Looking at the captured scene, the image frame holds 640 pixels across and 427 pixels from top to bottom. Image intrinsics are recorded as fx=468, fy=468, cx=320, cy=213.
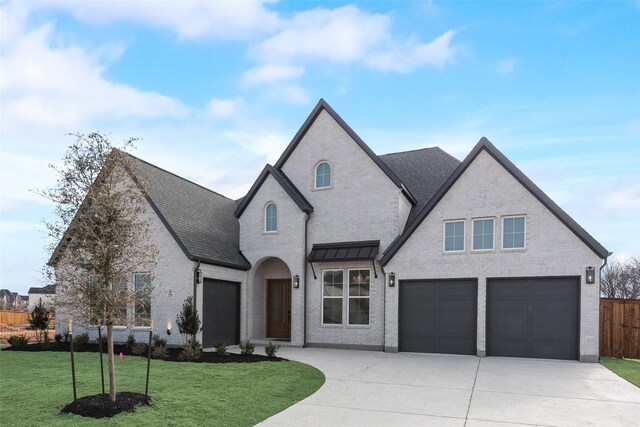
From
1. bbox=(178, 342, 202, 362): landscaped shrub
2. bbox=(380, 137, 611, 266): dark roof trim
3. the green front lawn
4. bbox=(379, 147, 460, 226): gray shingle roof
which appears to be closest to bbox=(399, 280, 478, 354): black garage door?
bbox=(380, 137, 611, 266): dark roof trim

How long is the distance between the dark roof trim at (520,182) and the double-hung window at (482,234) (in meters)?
1.54

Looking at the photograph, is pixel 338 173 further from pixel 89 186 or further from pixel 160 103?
pixel 89 186

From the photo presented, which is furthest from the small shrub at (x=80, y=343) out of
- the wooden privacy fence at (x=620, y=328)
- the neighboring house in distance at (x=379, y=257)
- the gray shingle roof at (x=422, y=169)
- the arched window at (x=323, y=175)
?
the wooden privacy fence at (x=620, y=328)

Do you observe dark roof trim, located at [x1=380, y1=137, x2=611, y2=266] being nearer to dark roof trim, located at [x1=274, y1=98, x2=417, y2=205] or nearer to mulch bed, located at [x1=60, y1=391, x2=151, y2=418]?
dark roof trim, located at [x1=274, y1=98, x2=417, y2=205]

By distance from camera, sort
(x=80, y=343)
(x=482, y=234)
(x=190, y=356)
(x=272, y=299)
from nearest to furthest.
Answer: (x=190, y=356), (x=482, y=234), (x=80, y=343), (x=272, y=299)

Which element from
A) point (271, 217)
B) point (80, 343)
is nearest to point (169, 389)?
point (80, 343)

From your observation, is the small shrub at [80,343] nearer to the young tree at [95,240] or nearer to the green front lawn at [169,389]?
the green front lawn at [169,389]

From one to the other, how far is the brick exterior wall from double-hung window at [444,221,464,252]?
180 mm

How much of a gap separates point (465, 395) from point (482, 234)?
764cm

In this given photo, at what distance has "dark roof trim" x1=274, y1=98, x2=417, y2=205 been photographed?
17.5 metres

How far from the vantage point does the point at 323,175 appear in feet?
61.9

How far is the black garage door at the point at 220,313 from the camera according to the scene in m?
17.2

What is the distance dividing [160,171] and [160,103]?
6426 millimetres

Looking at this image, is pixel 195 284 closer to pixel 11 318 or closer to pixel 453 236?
pixel 453 236
